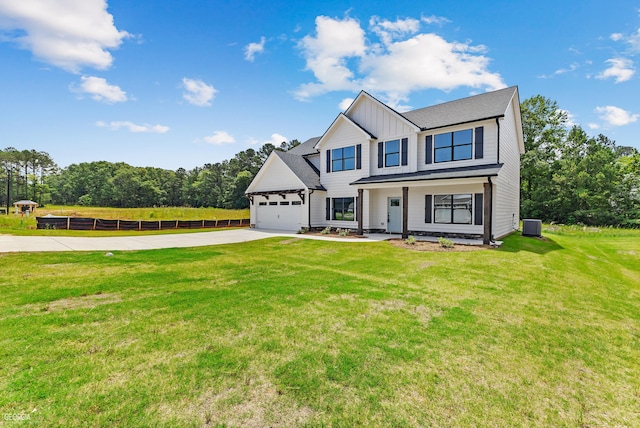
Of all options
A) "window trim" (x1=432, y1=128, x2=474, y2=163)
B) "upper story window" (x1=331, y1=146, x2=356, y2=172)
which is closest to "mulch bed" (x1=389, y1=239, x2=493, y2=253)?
"window trim" (x1=432, y1=128, x2=474, y2=163)

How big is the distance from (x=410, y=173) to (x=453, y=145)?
2.63m

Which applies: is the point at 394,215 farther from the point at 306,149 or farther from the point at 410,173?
the point at 306,149

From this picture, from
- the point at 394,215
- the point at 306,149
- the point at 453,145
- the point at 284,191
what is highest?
the point at 306,149

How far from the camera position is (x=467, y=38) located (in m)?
14.8

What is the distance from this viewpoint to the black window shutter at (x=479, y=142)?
14258mm

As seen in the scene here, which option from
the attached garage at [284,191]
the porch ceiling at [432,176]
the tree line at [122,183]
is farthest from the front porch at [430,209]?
the tree line at [122,183]

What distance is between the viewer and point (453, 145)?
596 inches

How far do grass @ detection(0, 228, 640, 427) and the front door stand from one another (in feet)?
30.8

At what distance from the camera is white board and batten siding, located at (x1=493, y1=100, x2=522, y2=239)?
14.6 meters

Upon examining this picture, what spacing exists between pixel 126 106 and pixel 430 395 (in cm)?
2038

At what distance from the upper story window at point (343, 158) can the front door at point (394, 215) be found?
351 centimetres

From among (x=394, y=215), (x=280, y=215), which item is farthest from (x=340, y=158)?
(x=280, y=215)

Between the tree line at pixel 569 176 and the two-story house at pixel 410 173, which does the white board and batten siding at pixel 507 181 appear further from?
the tree line at pixel 569 176

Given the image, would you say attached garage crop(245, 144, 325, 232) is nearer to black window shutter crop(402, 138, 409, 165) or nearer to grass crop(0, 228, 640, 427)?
black window shutter crop(402, 138, 409, 165)
